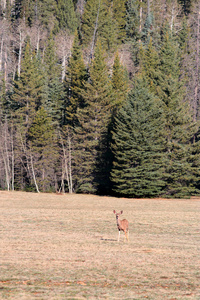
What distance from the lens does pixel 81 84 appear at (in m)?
66.3

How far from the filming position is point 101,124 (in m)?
60.1

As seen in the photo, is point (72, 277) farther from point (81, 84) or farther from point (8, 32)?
point (8, 32)

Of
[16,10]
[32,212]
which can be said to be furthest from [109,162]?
[16,10]

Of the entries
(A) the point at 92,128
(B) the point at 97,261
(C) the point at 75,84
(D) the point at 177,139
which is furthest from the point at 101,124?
(B) the point at 97,261

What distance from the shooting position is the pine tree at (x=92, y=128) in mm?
59188

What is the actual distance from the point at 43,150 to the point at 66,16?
143 feet

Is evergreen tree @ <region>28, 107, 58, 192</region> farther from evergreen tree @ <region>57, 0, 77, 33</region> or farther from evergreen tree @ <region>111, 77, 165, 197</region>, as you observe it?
evergreen tree @ <region>57, 0, 77, 33</region>

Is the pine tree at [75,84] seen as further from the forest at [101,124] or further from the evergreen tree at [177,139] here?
the evergreen tree at [177,139]

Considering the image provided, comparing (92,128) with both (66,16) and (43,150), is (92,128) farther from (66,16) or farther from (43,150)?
(66,16)

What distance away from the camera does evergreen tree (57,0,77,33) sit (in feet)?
315

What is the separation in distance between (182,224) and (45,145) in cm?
4022

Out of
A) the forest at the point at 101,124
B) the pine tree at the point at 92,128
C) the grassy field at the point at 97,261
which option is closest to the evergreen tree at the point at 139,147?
the forest at the point at 101,124

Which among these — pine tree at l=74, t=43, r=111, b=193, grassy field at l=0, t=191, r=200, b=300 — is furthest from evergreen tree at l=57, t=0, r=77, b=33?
grassy field at l=0, t=191, r=200, b=300

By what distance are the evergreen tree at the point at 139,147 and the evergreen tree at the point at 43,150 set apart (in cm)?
1182
